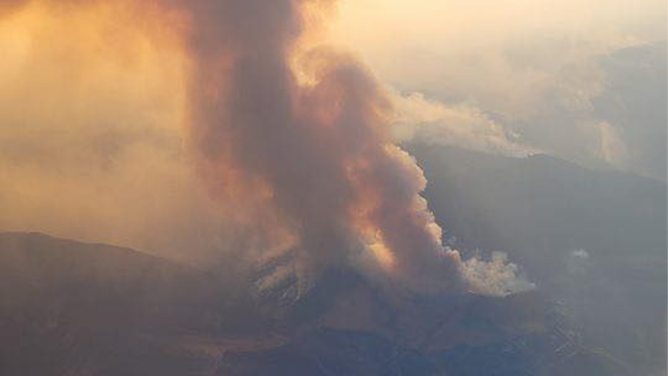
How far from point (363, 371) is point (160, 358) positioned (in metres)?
36.0

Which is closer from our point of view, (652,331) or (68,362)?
(68,362)

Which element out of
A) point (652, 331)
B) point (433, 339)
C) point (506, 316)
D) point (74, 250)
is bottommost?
point (74, 250)

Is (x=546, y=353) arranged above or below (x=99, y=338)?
above

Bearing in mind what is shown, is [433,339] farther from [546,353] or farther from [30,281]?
[30,281]

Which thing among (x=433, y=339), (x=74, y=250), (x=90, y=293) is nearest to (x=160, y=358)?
(x=90, y=293)

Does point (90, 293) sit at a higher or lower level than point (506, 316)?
lower

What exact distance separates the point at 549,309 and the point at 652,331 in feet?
102

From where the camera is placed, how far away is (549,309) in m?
175

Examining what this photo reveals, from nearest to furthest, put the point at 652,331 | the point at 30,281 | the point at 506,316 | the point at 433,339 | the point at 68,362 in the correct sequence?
1. the point at 68,362
2. the point at 30,281
3. the point at 433,339
4. the point at 506,316
5. the point at 652,331

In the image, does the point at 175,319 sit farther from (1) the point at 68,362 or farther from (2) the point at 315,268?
(2) the point at 315,268

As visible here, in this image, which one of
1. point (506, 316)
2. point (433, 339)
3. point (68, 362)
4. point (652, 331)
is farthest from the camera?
point (652, 331)

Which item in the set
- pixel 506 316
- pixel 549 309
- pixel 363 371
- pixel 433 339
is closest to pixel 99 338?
pixel 363 371

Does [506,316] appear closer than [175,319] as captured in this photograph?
No

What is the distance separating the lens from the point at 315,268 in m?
160
